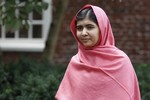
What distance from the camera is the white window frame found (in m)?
9.45

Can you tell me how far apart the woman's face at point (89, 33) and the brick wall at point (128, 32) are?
547cm

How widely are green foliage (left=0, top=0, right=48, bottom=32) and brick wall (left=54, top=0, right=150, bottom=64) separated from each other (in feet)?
10.5

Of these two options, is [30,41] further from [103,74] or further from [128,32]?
[103,74]

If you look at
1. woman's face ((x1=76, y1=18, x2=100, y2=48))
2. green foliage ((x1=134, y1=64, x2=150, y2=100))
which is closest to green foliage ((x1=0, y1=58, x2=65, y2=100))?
green foliage ((x1=134, y1=64, x2=150, y2=100))

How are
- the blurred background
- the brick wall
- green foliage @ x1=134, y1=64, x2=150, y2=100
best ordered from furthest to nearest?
the brick wall
the blurred background
green foliage @ x1=134, y1=64, x2=150, y2=100

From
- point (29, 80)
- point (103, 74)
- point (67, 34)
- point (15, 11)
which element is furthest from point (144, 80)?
point (67, 34)

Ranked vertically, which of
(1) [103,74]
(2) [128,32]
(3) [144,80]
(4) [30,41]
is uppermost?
A: (1) [103,74]

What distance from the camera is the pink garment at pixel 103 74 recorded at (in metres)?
3.70

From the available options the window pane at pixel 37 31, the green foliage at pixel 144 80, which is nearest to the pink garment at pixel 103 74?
the green foliage at pixel 144 80

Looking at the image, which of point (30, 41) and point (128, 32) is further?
point (30, 41)

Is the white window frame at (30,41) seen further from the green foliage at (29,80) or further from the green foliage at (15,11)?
the green foliage at (15,11)

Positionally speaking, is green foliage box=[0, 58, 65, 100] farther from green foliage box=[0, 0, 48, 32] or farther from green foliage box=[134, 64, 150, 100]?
green foliage box=[134, 64, 150, 100]

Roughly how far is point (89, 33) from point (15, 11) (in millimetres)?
2385

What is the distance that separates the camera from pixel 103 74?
3705 mm
